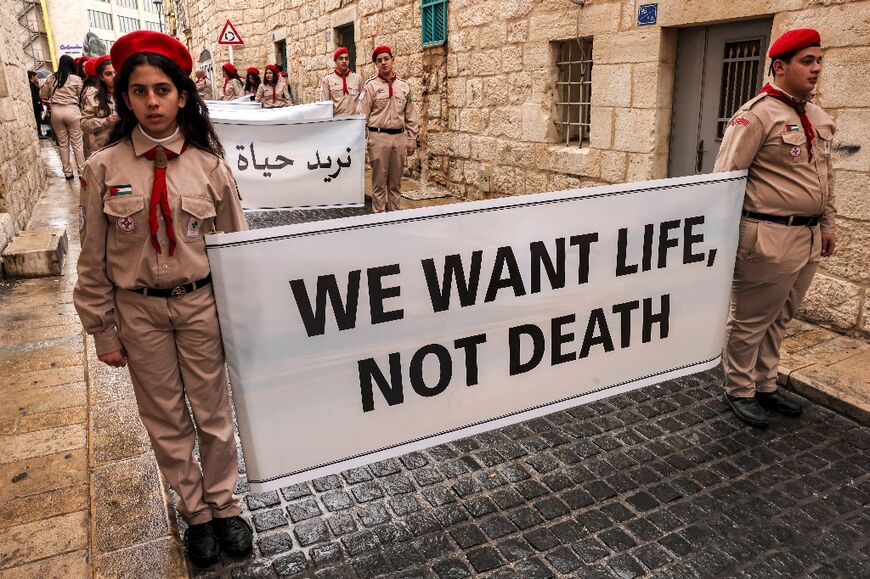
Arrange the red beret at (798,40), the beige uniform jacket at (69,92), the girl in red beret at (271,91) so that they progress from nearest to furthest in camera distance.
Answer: the red beret at (798,40)
the beige uniform jacket at (69,92)
the girl in red beret at (271,91)

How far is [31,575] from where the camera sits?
2432 millimetres

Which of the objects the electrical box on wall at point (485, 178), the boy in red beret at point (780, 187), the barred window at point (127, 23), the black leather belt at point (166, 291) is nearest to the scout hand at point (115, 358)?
the black leather belt at point (166, 291)

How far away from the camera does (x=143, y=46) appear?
7.34ft

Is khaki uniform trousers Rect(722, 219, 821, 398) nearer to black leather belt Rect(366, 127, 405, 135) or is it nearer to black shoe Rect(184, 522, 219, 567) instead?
black shoe Rect(184, 522, 219, 567)

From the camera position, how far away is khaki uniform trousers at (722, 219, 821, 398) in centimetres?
337

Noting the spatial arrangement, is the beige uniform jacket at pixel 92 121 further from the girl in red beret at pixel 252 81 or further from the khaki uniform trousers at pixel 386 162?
the girl in red beret at pixel 252 81

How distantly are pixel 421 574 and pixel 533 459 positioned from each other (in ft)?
3.22

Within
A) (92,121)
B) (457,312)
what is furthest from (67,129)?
(457,312)

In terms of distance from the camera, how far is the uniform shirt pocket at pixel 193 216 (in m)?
2.27

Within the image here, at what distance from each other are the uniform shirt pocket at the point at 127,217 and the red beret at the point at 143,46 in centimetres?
46

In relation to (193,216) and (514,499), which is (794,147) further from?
(193,216)

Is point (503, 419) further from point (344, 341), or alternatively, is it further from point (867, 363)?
point (867, 363)

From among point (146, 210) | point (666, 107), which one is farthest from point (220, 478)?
point (666, 107)

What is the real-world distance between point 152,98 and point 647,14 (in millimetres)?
5085
